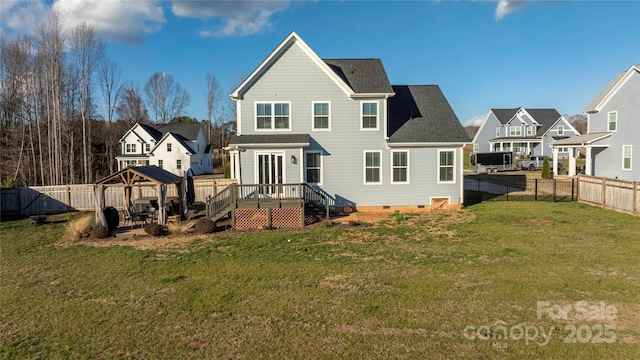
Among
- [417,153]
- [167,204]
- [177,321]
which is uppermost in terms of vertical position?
[417,153]

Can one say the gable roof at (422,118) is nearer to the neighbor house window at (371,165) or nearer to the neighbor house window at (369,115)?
the neighbor house window at (369,115)

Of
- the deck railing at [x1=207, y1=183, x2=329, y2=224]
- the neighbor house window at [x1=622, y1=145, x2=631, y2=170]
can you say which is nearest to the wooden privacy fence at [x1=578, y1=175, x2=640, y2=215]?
the neighbor house window at [x1=622, y1=145, x2=631, y2=170]

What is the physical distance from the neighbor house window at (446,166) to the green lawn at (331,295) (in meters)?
5.18

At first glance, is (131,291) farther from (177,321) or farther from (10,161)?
(10,161)

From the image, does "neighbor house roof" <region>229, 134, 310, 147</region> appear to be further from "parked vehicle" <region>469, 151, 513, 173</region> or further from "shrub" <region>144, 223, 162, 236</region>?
"parked vehicle" <region>469, 151, 513, 173</region>

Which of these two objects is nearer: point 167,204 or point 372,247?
point 372,247

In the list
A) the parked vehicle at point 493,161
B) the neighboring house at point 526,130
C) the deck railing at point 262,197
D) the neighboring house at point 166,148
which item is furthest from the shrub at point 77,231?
the neighboring house at point 526,130

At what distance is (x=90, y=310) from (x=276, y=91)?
42.3 ft

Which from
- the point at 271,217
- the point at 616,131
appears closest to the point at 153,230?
the point at 271,217

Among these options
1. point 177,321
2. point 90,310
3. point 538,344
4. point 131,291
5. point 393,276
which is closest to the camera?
point 538,344

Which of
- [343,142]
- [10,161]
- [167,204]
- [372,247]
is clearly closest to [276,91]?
[343,142]

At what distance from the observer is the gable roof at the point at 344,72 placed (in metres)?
17.1

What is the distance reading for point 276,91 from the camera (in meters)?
17.5

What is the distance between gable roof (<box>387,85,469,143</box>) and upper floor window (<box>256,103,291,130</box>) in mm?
5405
